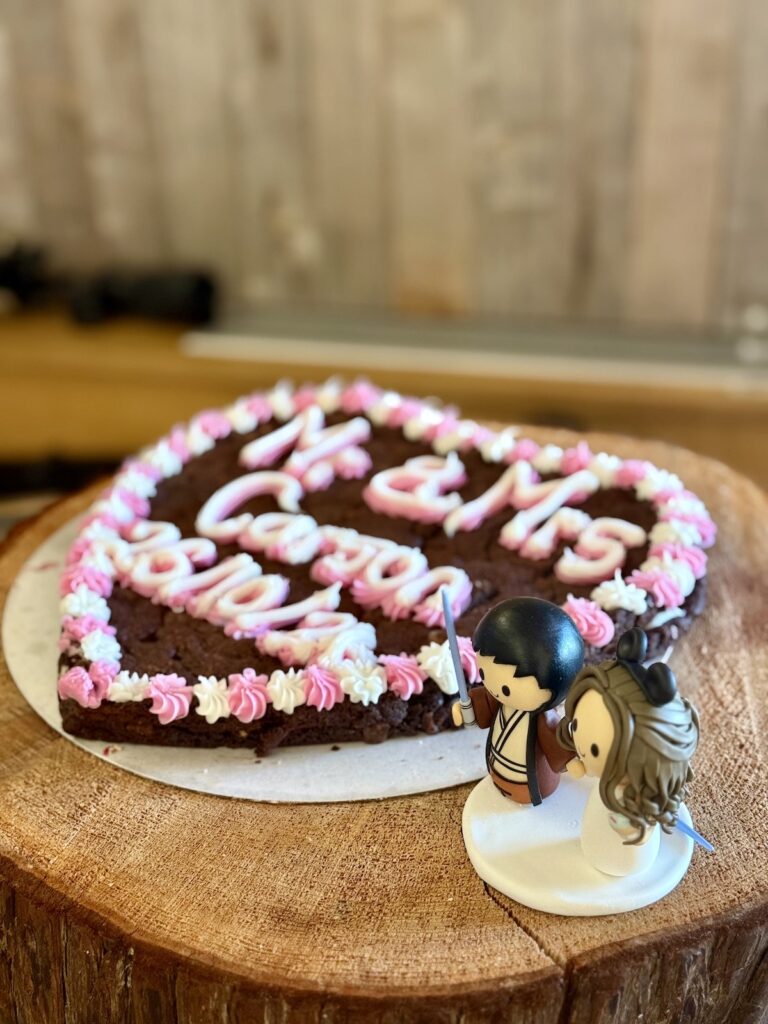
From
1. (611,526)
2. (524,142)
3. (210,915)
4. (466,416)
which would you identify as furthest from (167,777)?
(524,142)

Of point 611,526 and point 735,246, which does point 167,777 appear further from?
point 735,246

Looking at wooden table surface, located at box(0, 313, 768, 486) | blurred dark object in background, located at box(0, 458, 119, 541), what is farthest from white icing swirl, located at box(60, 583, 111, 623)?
blurred dark object in background, located at box(0, 458, 119, 541)

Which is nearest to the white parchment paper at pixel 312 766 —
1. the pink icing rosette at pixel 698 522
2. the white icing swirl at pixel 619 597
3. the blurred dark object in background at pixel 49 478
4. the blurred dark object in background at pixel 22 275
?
the white icing swirl at pixel 619 597

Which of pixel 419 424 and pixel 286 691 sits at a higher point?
pixel 419 424

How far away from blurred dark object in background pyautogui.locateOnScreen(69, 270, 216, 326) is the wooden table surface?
0.05 metres

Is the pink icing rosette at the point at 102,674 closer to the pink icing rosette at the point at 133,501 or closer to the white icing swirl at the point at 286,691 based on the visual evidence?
the white icing swirl at the point at 286,691

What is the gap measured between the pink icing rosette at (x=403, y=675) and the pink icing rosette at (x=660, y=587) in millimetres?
321

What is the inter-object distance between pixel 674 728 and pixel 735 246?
6.57 feet

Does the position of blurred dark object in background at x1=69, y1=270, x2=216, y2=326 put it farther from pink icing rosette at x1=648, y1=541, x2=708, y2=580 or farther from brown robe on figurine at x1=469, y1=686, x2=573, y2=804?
brown robe on figurine at x1=469, y1=686, x2=573, y2=804

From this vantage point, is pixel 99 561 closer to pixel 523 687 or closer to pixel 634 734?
pixel 523 687

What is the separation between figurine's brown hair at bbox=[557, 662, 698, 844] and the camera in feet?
3.46

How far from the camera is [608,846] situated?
1170 millimetres

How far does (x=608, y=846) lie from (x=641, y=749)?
16 cm

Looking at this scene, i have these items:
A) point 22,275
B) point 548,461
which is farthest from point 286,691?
point 22,275
